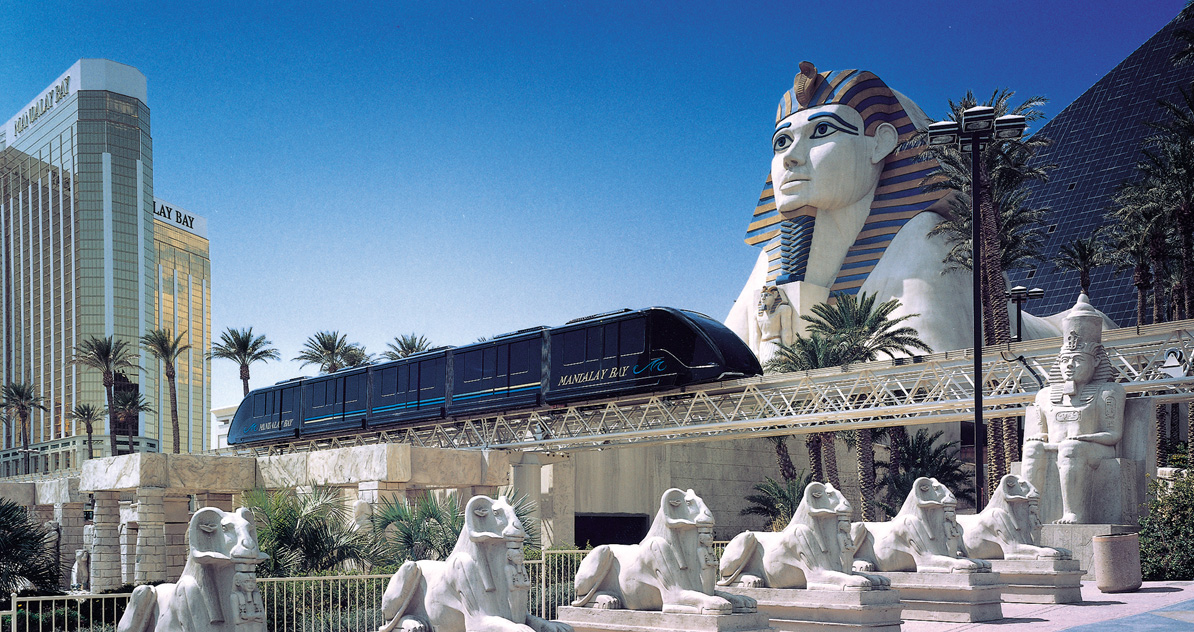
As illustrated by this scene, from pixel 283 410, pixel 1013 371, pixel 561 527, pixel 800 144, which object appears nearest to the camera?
pixel 1013 371

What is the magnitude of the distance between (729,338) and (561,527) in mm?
8326

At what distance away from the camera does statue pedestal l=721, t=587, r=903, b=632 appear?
10.8 meters

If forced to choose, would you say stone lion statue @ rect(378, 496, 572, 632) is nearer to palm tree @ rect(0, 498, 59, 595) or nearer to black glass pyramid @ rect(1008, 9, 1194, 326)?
palm tree @ rect(0, 498, 59, 595)

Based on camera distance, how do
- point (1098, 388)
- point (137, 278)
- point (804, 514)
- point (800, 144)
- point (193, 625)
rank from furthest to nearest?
1. point (137, 278)
2. point (800, 144)
3. point (1098, 388)
4. point (804, 514)
5. point (193, 625)

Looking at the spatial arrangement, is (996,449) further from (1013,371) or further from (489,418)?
(489,418)

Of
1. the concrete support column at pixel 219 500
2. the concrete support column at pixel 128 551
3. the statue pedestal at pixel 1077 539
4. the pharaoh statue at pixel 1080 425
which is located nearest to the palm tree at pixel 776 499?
the concrete support column at pixel 219 500

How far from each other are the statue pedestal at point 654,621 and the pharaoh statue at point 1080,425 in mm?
7868

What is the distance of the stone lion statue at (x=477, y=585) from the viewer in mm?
8477

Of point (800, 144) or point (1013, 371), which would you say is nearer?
point (1013, 371)

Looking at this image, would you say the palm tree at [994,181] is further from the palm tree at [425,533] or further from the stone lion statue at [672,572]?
the stone lion statue at [672,572]

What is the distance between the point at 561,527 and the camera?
108 feet

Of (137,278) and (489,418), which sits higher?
(137,278)

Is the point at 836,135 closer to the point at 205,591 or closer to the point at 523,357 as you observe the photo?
the point at 523,357

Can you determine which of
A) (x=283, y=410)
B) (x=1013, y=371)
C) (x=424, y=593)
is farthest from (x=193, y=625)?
(x=283, y=410)
